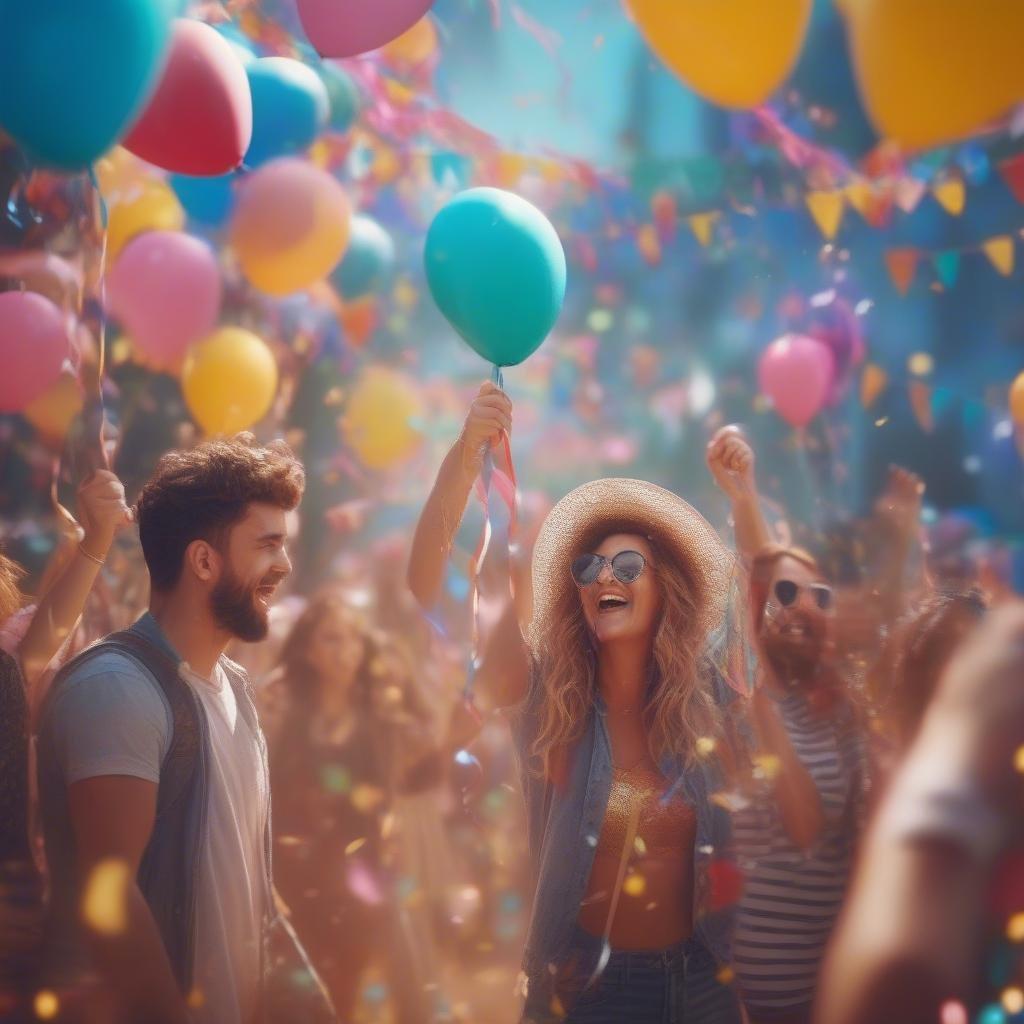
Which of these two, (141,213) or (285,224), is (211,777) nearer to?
(285,224)

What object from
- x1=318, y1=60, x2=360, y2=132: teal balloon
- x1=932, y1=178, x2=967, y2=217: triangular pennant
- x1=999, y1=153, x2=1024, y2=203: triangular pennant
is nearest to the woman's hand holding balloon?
x1=318, y1=60, x2=360, y2=132: teal balloon

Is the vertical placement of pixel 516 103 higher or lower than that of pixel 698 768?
higher

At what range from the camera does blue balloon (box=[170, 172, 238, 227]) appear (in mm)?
3338

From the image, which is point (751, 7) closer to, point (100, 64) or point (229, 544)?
point (100, 64)

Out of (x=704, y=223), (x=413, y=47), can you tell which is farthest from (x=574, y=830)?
(x=704, y=223)

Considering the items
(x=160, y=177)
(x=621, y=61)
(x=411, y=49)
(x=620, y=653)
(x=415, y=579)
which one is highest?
(x=621, y=61)

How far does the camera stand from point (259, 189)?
3287 millimetres

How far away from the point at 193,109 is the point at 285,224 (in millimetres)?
1048

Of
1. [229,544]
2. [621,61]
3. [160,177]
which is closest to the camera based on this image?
[229,544]

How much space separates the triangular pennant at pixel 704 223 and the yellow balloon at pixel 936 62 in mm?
Result: 4713

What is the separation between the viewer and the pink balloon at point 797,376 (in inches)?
187

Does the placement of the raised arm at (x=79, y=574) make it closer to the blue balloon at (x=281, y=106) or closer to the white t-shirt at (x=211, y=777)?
the white t-shirt at (x=211, y=777)

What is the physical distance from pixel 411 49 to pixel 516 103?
1.00 m

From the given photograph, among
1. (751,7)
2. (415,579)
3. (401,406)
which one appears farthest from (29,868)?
(401,406)
